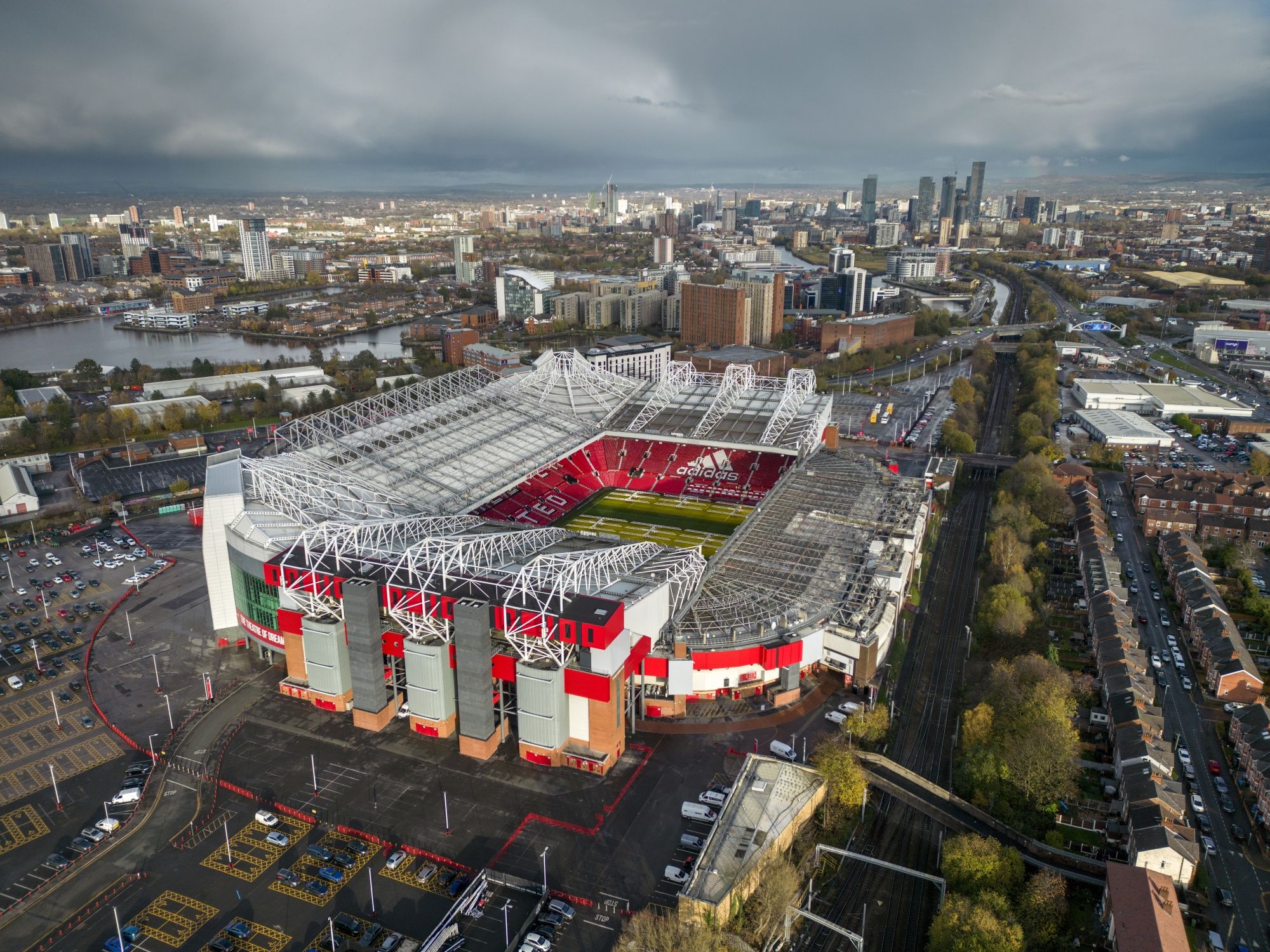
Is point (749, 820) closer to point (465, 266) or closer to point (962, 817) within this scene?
point (962, 817)

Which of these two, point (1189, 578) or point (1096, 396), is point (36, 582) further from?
point (1096, 396)

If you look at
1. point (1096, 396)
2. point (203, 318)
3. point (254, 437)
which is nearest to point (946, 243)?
point (1096, 396)

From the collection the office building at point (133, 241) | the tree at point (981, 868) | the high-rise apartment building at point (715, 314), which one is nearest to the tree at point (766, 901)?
the tree at point (981, 868)

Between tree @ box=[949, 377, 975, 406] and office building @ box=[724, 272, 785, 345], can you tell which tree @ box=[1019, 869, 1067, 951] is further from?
office building @ box=[724, 272, 785, 345]

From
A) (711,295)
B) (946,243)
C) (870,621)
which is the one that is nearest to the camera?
(870,621)

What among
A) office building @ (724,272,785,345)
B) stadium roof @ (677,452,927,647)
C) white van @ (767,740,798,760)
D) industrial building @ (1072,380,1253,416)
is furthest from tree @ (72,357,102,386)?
industrial building @ (1072,380,1253,416)

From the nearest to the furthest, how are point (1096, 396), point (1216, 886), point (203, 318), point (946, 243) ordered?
point (1216, 886), point (1096, 396), point (203, 318), point (946, 243)

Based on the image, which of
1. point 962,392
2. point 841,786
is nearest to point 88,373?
point 962,392
